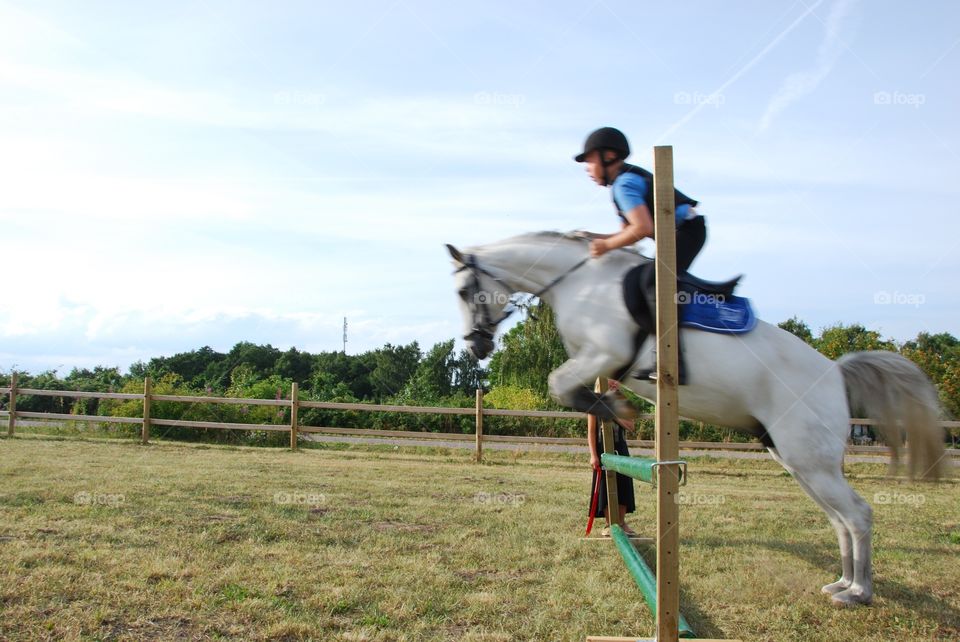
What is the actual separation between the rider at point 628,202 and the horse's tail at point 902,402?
117 cm

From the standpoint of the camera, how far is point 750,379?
3.27 meters

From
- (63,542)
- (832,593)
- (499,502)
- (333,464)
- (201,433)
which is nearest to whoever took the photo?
(832,593)

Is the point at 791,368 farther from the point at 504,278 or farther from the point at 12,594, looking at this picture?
the point at 12,594

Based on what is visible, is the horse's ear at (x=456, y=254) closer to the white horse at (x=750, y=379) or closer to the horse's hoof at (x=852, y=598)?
the white horse at (x=750, y=379)

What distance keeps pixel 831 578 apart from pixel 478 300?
9.72 feet

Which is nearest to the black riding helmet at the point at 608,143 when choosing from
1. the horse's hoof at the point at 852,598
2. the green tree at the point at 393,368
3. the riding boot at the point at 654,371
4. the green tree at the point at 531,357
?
the riding boot at the point at 654,371

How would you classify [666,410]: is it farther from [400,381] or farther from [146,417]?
[400,381]

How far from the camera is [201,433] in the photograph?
14852mm

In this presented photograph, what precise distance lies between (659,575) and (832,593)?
1715 millimetres

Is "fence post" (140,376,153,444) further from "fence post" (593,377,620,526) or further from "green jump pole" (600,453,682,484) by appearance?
"green jump pole" (600,453,682,484)

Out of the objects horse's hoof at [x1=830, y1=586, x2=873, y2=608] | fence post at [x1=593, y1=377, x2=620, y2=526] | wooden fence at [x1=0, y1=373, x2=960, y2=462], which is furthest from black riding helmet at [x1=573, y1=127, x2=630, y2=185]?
wooden fence at [x1=0, y1=373, x2=960, y2=462]

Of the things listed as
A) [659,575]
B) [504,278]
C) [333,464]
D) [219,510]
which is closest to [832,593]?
[659,575]

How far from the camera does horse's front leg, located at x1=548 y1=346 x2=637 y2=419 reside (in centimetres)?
325

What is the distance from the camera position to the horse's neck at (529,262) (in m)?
3.60
